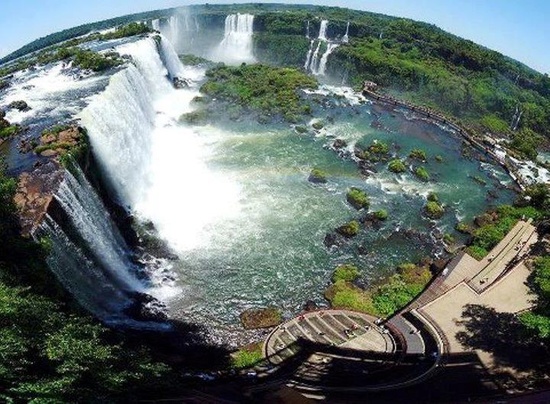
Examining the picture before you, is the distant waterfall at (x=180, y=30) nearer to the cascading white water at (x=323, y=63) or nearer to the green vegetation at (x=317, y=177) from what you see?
the cascading white water at (x=323, y=63)

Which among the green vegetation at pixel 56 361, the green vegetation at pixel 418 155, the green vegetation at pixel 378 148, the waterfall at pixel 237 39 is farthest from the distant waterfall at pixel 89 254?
the waterfall at pixel 237 39

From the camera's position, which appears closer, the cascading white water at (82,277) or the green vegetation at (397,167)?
the cascading white water at (82,277)

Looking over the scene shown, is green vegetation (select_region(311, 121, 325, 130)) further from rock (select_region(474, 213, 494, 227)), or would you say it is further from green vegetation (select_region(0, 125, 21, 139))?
green vegetation (select_region(0, 125, 21, 139))

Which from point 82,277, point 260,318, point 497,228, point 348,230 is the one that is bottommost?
point 260,318

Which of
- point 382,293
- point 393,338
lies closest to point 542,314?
point 393,338

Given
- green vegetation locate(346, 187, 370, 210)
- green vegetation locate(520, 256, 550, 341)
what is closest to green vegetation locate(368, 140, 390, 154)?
green vegetation locate(346, 187, 370, 210)

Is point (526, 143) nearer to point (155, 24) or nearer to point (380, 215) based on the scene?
point (380, 215)

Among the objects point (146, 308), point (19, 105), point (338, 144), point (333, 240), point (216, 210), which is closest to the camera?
point (146, 308)
